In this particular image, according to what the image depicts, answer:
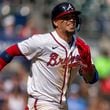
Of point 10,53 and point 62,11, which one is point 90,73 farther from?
point 10,53

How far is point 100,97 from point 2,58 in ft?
14.6

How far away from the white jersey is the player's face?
15 cm

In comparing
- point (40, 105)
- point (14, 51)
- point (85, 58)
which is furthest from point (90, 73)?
point (14, 51)

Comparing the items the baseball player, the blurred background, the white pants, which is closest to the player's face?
the baseball player

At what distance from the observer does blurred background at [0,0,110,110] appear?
1220cm

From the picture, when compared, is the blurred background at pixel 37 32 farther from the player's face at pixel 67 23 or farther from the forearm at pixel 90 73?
the player's face at pixel 67 23

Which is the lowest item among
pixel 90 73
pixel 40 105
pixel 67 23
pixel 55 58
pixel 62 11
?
pixel 40 105

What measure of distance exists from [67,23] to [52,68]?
0.53 metres

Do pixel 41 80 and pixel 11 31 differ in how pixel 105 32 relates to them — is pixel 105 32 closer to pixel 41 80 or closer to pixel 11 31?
pixel 11 31

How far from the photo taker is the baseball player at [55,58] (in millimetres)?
7598

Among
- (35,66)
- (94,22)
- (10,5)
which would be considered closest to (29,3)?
(10,5)

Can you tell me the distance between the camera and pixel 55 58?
25.3ft

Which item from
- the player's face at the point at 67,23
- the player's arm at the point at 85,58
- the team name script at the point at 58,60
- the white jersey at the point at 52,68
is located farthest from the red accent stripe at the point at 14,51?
the player's arm at the point at 85,58

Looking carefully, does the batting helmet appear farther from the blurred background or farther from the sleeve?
the blurred background
